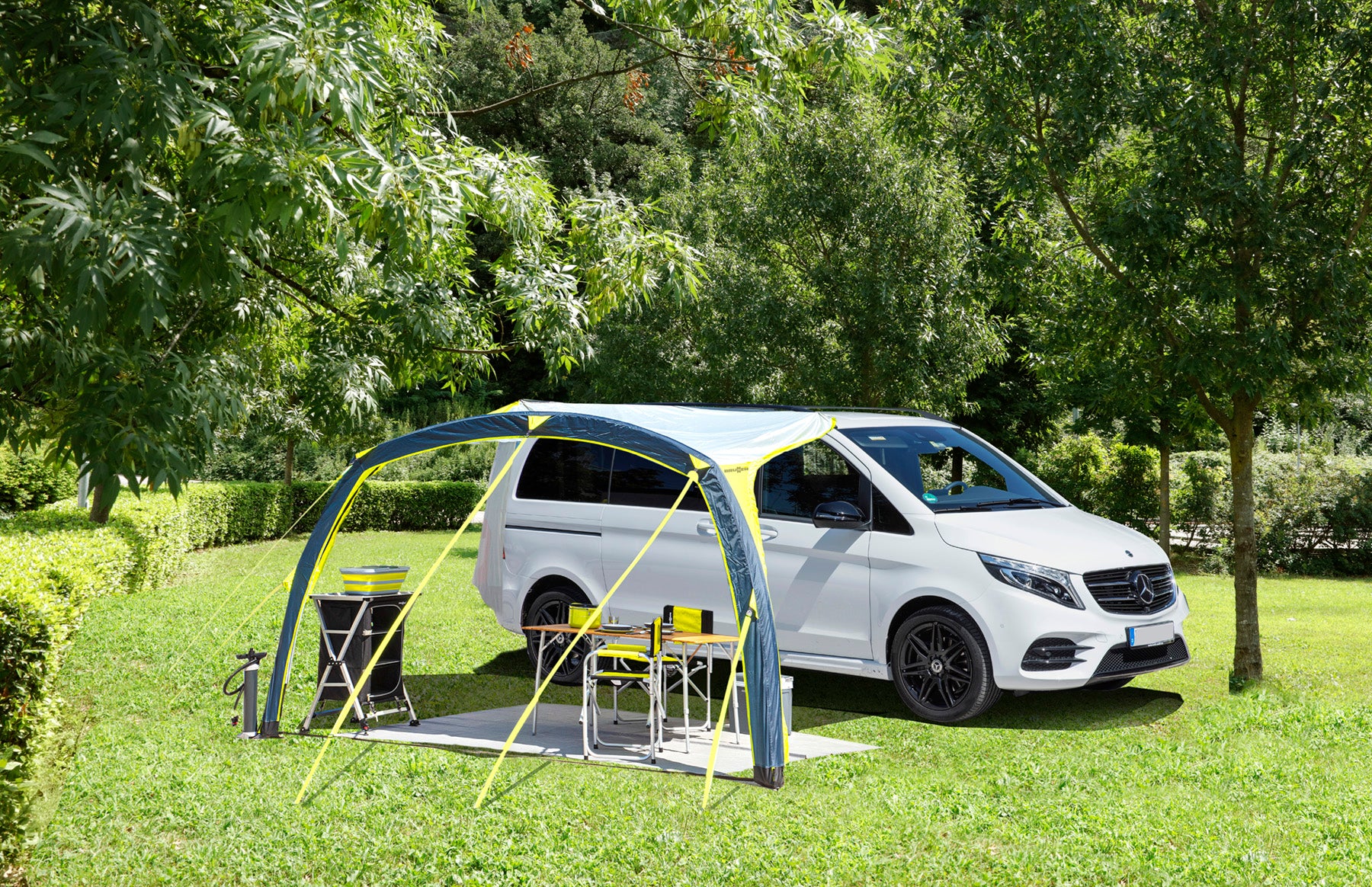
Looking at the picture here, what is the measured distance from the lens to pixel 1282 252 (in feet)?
30.7

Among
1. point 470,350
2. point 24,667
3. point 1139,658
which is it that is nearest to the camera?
point 24,667

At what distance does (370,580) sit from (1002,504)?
4.67m

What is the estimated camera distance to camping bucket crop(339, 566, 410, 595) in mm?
8180

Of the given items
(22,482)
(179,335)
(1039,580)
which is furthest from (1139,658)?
(22,482)

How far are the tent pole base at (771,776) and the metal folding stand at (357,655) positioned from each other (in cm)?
283

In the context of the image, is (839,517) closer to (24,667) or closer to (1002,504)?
(1002,504)

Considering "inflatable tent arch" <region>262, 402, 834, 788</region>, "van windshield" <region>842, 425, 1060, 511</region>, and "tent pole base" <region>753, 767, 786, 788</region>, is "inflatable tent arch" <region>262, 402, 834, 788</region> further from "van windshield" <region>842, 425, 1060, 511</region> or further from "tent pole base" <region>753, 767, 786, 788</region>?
"van windshield" <region>842, 425, 1060, 511</region>

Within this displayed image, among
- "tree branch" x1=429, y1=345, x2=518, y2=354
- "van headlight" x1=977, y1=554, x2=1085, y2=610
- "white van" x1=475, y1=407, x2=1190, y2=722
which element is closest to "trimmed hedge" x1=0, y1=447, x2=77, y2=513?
"tree branch" x1=429, y1=345, x2=518, y2=354

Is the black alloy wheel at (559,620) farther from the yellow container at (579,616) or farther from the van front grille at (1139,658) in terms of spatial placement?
the van front grille at (1139,658)

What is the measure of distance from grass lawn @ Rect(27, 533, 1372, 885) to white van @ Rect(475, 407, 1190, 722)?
1.66ft

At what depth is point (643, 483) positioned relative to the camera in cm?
947

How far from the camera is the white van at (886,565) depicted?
7672 mm

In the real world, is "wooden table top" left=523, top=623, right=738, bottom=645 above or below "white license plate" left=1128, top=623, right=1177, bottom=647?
below

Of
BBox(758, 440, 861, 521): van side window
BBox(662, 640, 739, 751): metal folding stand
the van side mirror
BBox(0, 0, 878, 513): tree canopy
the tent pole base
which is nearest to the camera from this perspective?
BBox(0, 0, 878, 513): tree canopy
